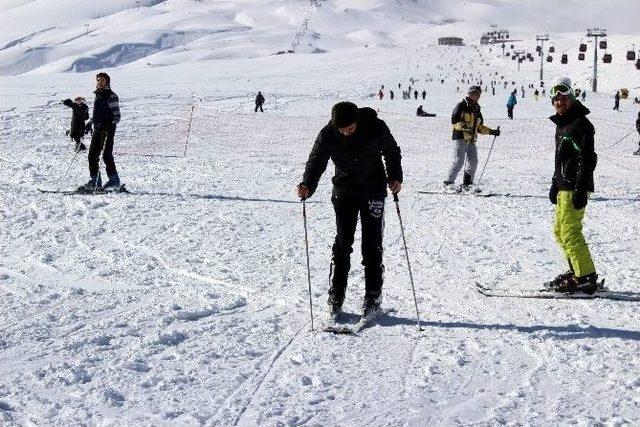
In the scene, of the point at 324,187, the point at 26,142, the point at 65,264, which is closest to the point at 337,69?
the point at 26,142

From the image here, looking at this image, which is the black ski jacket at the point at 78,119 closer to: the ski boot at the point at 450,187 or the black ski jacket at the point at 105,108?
the black ski jacket at the point at 105,108

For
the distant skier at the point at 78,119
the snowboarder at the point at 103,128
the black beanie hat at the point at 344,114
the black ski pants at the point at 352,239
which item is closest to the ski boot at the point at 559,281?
the black ski pants at the point at 352,239

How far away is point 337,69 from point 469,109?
60.7 m

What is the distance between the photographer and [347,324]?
17.1 ft

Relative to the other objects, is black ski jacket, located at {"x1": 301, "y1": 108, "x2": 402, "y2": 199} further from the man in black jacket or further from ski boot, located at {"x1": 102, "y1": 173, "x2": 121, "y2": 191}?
ski boot, located at {"x1": 102, "y1": 173, "x2": 121, "y2": 191}

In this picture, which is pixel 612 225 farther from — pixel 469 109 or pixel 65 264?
pixel 65 264

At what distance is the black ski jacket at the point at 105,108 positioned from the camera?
33.2 ft

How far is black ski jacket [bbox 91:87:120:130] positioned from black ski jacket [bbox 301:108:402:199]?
5959 mm

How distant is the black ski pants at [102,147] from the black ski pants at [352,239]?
20.6 feet

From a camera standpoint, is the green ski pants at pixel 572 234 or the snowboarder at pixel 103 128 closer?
the green ski pants at pixel 572 234

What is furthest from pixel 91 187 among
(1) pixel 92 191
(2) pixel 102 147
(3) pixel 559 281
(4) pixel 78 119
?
(3) pixel 559 281

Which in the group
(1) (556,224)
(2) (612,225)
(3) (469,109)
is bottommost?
(2) (612,225)

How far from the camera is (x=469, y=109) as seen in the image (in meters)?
10.8

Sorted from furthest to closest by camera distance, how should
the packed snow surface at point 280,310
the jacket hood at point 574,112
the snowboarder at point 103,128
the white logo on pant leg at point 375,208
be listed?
the snowboarder at point 103,128 < the jacket hood at point 574,112 < the white logo on pant leg at point 375,208 < the packed snow surface at point 280,310
